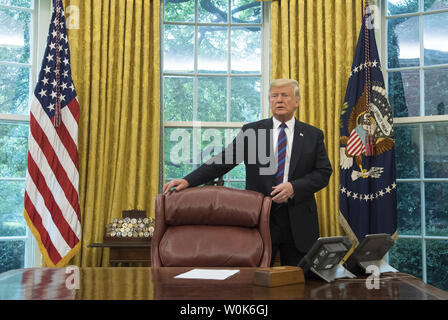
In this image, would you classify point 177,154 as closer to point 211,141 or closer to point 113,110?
point 211,141

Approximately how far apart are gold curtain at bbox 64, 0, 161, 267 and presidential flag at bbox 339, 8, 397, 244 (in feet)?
4.67

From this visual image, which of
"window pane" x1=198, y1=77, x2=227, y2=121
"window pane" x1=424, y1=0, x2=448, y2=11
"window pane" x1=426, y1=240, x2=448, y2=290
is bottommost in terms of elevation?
"window pane" x1=426, y1=240, x2=448, y2=290

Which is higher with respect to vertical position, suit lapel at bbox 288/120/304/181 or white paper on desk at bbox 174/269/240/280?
suit lapel at bbox 288/120/304/181

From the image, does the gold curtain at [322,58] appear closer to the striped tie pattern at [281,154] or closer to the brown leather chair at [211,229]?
the striped tie pattern at [281,154]

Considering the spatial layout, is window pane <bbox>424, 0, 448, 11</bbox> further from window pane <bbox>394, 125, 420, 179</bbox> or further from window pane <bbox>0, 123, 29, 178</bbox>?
window pane <bbox>0, 123, 29, 178</bbox>

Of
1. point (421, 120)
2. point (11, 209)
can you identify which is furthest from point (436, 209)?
point (11, 209)

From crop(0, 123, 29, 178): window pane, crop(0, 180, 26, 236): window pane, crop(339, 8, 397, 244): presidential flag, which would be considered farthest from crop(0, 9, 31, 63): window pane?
crop(339, 8, 397, 244): presidential flag

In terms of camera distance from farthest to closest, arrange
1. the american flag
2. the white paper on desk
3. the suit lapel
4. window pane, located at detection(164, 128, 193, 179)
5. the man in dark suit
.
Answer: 1. window pane, located at detection(164, 128, 193, 179)
2. the american flag
3. the suit lapel
4. the man in dark suit
5. the white paper on desk

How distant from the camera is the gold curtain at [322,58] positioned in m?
3.64

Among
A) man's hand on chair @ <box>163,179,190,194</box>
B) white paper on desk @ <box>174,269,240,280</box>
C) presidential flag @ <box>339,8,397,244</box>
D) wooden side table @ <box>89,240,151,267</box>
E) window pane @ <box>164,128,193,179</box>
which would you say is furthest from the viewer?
window pane @ <box>164,128,193,179</box>

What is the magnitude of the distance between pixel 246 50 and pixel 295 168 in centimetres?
156

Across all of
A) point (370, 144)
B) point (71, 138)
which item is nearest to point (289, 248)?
point (370, 144)

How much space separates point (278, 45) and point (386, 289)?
2719mm

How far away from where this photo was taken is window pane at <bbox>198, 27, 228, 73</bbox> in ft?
13.2
